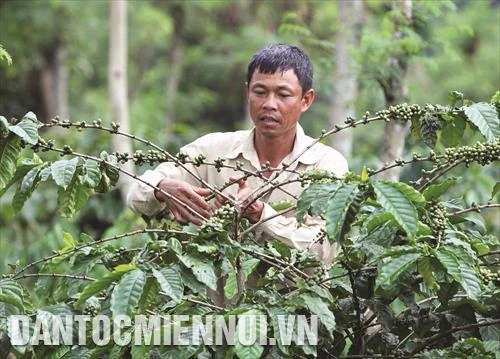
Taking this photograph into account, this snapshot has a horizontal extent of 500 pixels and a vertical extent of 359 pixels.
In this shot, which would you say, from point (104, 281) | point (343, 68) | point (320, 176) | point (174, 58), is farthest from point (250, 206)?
point (174, 58)

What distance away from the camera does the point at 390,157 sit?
4566 millimetres

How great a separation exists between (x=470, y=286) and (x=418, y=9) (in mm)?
3014

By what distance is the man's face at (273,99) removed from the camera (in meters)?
3.07

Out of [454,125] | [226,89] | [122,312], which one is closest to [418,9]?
[454,125]

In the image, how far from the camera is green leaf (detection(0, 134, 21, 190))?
2.51 meters

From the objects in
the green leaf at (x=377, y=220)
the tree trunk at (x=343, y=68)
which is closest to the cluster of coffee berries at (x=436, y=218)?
Answer: the green leaf at (x=377, y=220)

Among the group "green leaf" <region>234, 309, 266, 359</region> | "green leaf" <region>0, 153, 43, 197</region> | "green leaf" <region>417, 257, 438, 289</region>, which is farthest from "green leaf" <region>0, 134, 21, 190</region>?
"green leaf" <region>417, 257, 438, 289</region>

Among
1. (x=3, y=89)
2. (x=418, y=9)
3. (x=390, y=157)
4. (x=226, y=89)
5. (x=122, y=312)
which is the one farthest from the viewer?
(x=226, y=89)

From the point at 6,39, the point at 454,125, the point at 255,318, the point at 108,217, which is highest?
the point at 6,39

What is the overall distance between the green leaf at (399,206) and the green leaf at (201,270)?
49cm

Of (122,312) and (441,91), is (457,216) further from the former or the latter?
(441,91)

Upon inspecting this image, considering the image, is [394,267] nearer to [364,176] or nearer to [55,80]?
[364,176]

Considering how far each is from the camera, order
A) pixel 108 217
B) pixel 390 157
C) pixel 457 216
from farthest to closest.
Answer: pixel 108 217, pixel 390 157, pixel 457 216

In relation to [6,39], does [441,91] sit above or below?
above
